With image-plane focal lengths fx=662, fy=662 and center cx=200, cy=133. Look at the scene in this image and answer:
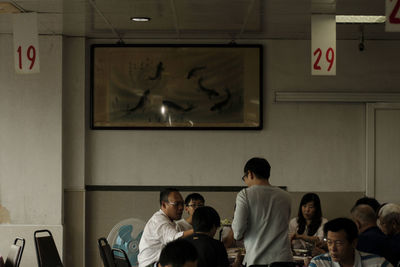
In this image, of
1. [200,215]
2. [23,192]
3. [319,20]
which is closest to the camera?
[200,215]

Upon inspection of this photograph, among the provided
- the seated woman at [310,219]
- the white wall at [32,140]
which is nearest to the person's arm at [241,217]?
the seated woman at [310,219]

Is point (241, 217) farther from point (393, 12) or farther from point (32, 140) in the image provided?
point (32, 140)

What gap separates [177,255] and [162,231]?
8.77ft

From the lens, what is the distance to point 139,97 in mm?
8734

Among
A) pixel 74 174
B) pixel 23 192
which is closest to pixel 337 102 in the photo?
pixel 74 174

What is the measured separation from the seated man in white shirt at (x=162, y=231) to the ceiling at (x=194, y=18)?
208cm

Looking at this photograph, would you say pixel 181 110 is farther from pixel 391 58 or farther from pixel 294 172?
pixel 391 58

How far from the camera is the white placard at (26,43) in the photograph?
664cm

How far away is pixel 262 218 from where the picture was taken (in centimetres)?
498

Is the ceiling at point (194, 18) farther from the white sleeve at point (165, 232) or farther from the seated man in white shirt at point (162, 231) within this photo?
the white sleeve at point (165, 232)

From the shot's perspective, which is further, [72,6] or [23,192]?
[23,192]

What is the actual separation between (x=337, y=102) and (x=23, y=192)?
13.9ft

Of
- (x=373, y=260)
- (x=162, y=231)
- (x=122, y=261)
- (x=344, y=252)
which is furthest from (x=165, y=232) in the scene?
(x=373, y=260)

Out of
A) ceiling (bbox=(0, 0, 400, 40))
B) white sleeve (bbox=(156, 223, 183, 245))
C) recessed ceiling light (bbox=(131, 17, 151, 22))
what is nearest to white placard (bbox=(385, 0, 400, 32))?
ceiling (bbox=(0, 0, 400, 40))
